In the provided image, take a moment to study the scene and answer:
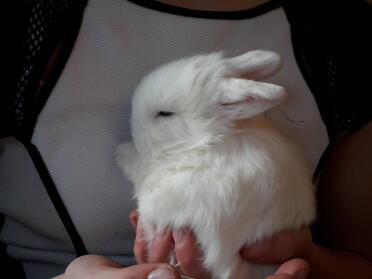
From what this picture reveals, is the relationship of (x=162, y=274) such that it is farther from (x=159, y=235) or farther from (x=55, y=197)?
(x=55, y=197)

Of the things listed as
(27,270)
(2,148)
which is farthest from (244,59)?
(27,270)

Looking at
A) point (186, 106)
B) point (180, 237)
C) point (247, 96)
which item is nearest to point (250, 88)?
point (247, 96)

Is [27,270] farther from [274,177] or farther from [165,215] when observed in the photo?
[274,177]

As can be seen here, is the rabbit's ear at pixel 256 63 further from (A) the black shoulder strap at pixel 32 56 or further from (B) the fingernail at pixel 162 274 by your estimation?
(B) the fingernail at pixel 162 274

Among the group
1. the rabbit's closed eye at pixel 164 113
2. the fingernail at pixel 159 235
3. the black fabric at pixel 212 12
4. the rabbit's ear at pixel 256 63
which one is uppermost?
the black fabric at pixel 212 12

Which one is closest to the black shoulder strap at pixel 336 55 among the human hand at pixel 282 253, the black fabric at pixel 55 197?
the human hand at pixel 282 253

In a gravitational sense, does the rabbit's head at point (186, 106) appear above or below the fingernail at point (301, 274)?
above
